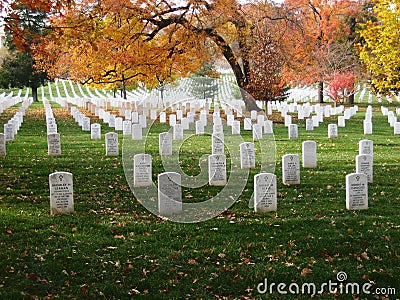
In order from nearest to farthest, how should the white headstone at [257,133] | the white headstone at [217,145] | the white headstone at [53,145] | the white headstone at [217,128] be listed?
1. the white headstone at [217,145]
2. the white headstone at [53,145]
3. the white headstone at [217,128]
4. the white headstone at [257,133]

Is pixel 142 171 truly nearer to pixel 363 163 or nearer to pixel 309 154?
pixel 363 163

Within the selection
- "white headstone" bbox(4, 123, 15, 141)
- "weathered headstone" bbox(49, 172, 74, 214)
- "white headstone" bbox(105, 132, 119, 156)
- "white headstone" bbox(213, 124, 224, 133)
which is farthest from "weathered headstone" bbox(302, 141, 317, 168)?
"white headstone" bbox(4, 123, 15, 141)

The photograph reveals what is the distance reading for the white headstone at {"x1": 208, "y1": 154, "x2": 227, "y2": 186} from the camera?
40.5ft

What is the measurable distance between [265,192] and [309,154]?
194 inches

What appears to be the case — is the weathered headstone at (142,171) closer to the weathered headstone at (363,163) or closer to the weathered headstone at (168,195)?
the weathered headstone at (168,195)

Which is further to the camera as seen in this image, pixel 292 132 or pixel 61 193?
pixel 292 132

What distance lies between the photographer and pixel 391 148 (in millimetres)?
19219

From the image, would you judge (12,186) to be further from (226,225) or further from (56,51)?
(56,51)

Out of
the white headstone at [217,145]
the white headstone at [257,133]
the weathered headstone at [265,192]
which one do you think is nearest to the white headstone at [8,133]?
the white headstone at [217,145]

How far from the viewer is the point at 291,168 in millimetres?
12492

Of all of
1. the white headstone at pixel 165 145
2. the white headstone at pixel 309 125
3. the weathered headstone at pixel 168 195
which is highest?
the white headstone at pixel 309 125

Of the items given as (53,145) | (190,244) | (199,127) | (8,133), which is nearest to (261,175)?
(190,244)

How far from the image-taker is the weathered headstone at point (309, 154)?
14727 millimetres

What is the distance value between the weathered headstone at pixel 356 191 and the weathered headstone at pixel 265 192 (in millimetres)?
1259
